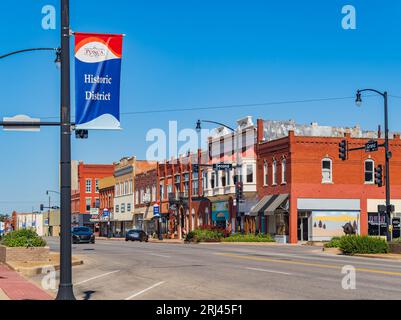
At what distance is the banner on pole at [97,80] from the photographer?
12.7 m

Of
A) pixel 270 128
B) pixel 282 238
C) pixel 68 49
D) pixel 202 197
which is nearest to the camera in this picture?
pixel 68 49

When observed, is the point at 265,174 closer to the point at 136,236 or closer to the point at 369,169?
the point at 369,169

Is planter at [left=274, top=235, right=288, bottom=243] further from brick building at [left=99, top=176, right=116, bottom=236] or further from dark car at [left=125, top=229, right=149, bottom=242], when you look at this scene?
brick building at [left=99, top=176, right=116, bottom=236]

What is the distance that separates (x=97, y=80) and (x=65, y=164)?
5.54ft

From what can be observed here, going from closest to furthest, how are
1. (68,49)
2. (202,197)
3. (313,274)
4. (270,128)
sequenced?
1. (68,49)
2. (313,274)
3. (270,128)
4. (202,197)

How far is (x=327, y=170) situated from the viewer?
6003 cm

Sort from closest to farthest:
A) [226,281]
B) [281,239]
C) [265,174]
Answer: [226,281] < [281,239] < [265,174]

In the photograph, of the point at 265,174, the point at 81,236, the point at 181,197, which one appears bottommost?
the point at 81,236

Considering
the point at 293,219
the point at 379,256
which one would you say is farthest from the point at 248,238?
the point at 379,256

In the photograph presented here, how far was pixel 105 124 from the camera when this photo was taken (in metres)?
12.9

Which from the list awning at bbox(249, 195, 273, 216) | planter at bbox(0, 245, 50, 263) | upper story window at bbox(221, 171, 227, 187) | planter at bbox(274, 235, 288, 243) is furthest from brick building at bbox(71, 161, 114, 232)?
planter at bbox(0, 245, 50, 263)
